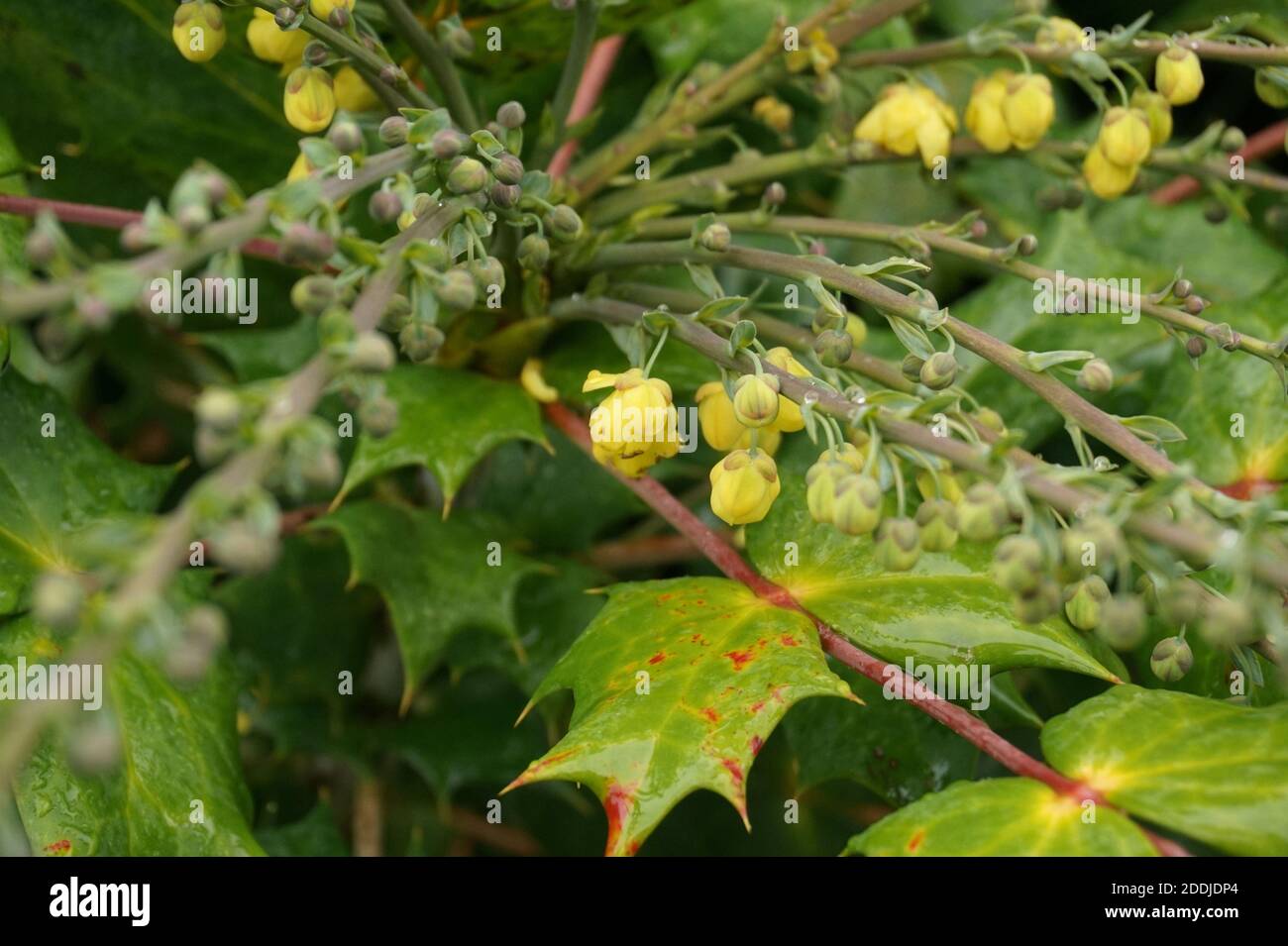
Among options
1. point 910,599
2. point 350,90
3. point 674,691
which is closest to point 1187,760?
point 910,599

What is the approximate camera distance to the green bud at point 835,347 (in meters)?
0.85

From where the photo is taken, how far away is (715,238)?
0.92 meters

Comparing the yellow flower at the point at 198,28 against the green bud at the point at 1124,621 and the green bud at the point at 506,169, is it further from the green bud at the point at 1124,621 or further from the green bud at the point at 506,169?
the green bud at the point at 1124,621

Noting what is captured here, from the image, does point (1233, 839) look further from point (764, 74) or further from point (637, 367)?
point (764, 74)

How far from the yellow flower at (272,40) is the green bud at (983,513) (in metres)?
0.64

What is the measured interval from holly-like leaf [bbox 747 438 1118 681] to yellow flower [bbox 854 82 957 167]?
30 centimetres

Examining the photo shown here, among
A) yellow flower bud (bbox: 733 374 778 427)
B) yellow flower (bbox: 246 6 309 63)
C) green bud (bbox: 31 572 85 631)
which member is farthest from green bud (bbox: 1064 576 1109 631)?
yellow flower (bbox: 246 6 309 63)

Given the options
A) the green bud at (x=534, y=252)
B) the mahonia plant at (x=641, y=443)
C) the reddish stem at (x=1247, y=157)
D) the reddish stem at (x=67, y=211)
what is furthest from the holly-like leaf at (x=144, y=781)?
the reddish stem at (x=1247, y=157)

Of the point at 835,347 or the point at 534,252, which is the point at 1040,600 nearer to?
the point at 835,347

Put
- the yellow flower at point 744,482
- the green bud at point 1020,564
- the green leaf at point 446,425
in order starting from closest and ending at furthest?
the green bud at point 1020,564
the yellow flower at point 744,482
the green leaf at point 446,425

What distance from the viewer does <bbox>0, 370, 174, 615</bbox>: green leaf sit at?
3.32 ft

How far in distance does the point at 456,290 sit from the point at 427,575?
58 centimetres

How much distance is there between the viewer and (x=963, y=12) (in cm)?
156
